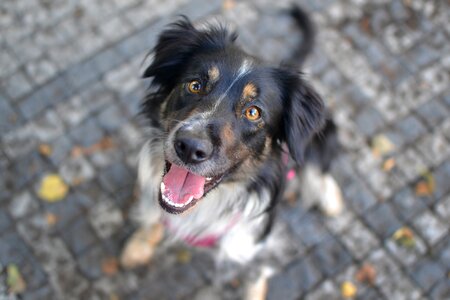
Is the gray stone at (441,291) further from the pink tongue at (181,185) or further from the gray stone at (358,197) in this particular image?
the pink tongue at (181,185)

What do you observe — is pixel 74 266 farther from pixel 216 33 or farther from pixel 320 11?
pixel 320 11

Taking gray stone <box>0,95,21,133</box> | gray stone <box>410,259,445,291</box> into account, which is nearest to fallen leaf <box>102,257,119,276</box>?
gray stone <box>0,95,21,133</box>

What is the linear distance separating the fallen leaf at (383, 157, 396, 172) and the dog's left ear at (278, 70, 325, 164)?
190 cm

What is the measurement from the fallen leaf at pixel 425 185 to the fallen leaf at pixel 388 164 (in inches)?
12.8

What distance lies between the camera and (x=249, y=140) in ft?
9.82

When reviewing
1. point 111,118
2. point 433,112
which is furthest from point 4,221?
point 433,112

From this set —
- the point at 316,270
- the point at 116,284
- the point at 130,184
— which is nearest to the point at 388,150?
the point at 316,270

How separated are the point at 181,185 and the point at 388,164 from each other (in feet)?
8.85

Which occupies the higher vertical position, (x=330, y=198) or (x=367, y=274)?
(x=330, y=198)

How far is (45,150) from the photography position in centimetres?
448

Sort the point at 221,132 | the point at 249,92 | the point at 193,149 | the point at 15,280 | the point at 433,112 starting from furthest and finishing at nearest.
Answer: the point at 433,112, the point at 15,280, the point at 249,92, the point at 221,132, the point at 193,149

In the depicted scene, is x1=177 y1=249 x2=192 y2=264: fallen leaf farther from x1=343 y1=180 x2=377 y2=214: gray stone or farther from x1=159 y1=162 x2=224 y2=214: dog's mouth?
x1=343 y1=180 x2=377 y2=214: gray stone

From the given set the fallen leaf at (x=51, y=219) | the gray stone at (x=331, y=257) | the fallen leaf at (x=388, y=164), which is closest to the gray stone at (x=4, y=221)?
the fallen leaf at (x=51, y=219)

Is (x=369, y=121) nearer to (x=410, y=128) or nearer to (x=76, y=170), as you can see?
(x=410, y=128)
